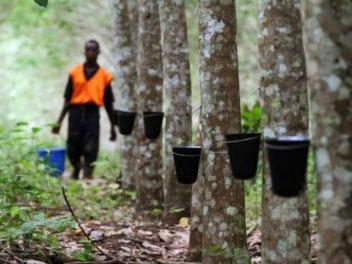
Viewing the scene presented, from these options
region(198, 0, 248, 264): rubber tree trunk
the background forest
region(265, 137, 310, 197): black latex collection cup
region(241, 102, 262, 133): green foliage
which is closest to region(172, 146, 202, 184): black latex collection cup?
region(198, 0, 248, 264): rubber tree trunk

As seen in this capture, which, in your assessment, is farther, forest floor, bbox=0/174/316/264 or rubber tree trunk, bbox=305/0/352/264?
forest floor, bbox=0/174/316/264

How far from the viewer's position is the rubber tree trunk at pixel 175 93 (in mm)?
7090

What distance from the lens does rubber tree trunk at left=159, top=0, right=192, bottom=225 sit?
709cm

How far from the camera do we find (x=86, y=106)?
37.0 feet

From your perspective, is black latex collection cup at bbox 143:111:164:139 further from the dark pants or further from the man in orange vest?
the dark pants

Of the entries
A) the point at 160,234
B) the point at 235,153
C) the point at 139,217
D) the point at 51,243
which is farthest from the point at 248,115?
the point at 235,153

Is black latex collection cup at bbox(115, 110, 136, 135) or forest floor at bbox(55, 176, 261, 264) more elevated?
black latex collection cup at bbox(115, 110, 136, 135)

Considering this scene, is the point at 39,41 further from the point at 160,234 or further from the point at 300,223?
the point at 300,223

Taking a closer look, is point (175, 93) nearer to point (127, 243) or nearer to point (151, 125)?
point (151, 125)

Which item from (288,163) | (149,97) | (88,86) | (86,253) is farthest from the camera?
(88,86)

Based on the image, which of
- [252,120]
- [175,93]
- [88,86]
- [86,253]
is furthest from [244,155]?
[88,86]

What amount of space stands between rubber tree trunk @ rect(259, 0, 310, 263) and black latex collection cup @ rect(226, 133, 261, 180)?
0.11 metres

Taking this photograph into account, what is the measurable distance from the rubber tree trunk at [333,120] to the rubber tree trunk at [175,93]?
4051mm

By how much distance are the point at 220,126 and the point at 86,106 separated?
21.8 feet
